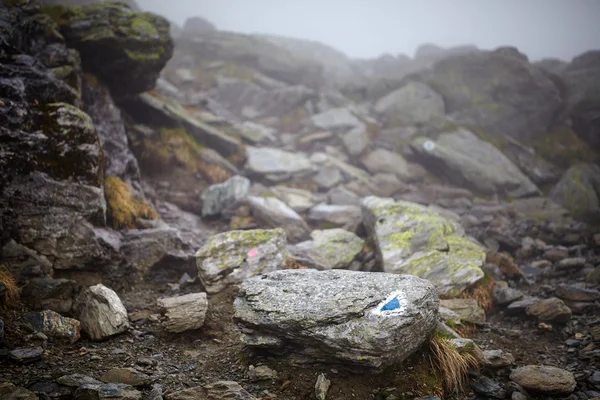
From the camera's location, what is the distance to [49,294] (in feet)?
21.9

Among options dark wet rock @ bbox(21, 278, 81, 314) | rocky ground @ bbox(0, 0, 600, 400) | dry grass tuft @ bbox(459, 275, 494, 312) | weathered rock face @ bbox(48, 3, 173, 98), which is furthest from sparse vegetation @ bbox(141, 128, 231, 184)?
dry grass tuft @ bbox(459, 275, 494, 312)

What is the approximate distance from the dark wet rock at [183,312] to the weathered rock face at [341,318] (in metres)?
1.30

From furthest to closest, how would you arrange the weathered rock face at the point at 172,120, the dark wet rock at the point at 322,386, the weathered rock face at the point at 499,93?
the weathered rock face at the point at 499,93 → the weathered rock face at the point at 172,120 → the dark wet rock at the point at 322,386

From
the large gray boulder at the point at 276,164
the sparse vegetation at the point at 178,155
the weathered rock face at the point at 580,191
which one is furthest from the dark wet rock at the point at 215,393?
the weathered rock face at the point at 580,191

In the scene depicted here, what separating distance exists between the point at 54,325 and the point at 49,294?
1066 mm

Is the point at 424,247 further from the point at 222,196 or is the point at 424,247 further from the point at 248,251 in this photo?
→ the point at 222,196

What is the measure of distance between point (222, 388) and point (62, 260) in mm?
A: 5698

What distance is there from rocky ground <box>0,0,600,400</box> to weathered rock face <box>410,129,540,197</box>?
0.47ft

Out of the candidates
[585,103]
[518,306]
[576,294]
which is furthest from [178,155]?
[585,103]

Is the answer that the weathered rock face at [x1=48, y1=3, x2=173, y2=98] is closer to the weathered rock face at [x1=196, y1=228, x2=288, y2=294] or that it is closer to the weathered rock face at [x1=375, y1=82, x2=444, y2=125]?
the weathered rock face at [x1=196, y1=228, x2=288, y2=294]

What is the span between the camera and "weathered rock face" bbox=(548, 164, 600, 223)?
18.8m

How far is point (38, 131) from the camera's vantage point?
8.12m

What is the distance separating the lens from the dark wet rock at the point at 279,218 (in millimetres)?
13914

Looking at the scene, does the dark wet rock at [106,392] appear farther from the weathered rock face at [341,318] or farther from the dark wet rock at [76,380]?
the weathered rock face at [341,318]
